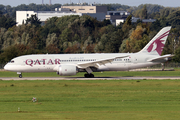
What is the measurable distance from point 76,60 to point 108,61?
447 cm

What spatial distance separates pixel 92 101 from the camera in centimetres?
2606

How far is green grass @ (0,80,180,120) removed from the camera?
20891 millimetres


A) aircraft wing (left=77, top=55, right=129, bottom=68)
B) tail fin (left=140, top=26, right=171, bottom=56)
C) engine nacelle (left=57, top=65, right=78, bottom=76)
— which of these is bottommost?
engine nacelle (left=57, top=65, right=78, bottom=76)

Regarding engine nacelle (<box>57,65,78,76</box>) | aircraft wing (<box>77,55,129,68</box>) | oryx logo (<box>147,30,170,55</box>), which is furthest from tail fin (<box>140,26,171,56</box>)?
engine nacelle (<box>57,65,78,76</box>)

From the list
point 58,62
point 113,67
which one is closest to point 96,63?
point 113,67

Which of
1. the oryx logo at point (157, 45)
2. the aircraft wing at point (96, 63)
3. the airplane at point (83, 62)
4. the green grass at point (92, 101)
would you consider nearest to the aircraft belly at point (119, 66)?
the airplane at point (83, 62)

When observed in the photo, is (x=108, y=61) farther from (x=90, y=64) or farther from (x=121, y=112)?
(x=121, y=112)

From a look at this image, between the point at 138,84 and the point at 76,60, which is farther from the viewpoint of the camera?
the point at 76,60

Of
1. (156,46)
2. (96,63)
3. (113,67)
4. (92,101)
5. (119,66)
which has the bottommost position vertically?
(113,67)

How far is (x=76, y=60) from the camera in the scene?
154ft

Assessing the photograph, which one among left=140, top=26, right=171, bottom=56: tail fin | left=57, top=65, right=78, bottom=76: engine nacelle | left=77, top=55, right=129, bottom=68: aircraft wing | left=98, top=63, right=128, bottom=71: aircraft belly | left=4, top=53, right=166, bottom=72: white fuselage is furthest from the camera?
left=140, top=26, right=171, bottom=56: tail fin

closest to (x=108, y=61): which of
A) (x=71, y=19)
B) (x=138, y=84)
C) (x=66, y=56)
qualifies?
(x=66, y=56)

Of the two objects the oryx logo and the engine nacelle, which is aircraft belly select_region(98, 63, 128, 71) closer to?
the engine nacelle

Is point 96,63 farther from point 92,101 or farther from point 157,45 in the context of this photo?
point 92,101
